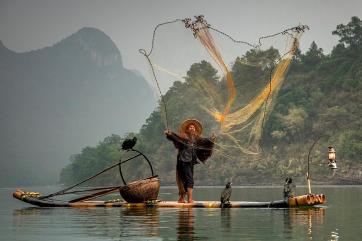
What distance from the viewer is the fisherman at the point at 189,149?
3334cm

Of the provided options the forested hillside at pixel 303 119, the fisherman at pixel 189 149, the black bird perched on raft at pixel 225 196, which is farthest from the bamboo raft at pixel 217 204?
the forested hillside at pixel 303 119

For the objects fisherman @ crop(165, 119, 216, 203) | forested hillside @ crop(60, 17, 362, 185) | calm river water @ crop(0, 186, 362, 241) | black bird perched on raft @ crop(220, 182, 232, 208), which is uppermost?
forested hillside @ crop(60, 17, 362, 185)

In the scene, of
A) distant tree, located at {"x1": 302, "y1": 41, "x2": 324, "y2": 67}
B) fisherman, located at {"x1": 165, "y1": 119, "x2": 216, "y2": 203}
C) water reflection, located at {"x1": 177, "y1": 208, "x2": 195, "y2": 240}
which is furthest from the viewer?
distant tree, located at {"x1": 302, "y1": 41, "x2": 324, "y2": 67}

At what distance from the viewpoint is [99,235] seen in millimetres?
21141

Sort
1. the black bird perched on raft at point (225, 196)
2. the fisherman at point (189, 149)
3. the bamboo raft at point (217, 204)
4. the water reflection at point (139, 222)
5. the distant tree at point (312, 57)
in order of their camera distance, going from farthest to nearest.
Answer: the distant tree at point (312, 57) → the fisherman at point (189, 149) → the black bird perched on raft at point (225, 196) → the bamboo raft at point (217, 204) → the water reflection at point (139, 222)

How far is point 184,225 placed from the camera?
24172 mm

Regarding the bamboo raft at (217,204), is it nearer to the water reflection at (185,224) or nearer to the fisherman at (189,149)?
the water reflection at (185,224)

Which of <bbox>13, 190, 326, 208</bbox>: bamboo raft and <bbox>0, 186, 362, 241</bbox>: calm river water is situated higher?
<bbox>13, 190, 326, 208</bbox>: bamboo raft

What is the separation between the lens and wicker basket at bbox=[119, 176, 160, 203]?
33.8m

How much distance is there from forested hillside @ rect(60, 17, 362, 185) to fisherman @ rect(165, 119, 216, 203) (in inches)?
3052

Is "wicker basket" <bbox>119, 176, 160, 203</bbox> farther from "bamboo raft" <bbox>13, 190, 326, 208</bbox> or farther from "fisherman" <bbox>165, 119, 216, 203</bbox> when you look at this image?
"fisherman" <bbox>165, 119, 216, 203</bbox>

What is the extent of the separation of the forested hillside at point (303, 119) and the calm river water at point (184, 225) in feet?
267

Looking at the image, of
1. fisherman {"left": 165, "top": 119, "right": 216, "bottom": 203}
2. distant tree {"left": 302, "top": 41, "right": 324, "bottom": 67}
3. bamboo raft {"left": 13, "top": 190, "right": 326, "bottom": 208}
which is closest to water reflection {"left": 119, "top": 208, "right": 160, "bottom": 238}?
bamboo raft {"left": 13, "top": 190, "right": 326, "bottom": 208}

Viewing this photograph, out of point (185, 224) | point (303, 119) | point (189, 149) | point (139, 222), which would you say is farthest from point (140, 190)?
point (303, 119)
